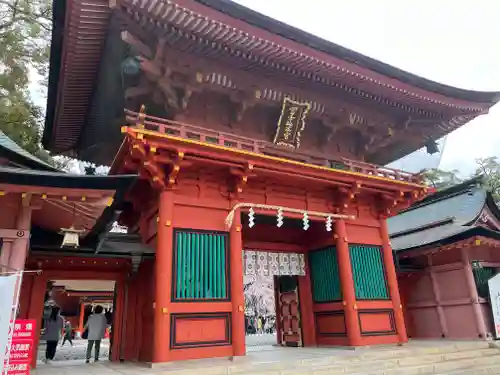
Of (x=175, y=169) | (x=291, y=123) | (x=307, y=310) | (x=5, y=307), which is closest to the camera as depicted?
(x=5, y=307)

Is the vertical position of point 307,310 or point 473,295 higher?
point 473,295

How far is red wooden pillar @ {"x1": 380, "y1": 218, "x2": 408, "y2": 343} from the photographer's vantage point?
10.9 m

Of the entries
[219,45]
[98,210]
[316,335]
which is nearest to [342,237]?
[316,335]

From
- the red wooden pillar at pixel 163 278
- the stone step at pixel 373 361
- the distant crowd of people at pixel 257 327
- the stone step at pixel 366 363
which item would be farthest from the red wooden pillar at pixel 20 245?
the distant crowd of people at pixel 257 327

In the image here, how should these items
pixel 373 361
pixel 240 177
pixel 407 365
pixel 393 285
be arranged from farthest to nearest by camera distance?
pixel 393 285
pixel 240 177
pixel 407 365
pixel 373 361

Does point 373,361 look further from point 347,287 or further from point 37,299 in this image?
point 37,299

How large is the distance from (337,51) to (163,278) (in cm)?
730

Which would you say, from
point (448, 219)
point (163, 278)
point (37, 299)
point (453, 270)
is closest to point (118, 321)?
point (37, 299)

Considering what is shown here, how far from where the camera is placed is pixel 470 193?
53.9ft

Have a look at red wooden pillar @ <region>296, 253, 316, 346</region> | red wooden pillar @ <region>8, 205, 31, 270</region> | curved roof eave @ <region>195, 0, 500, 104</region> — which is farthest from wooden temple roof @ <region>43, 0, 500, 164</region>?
red wooden pillar @ <region>296, 253, 316, 346</region>

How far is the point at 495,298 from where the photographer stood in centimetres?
1244

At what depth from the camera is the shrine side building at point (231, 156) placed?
8.27 metres

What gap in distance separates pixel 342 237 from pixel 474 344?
5.04 m

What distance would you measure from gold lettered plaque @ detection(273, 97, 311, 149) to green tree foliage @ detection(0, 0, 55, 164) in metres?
12.6
